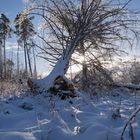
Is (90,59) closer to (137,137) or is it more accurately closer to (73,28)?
(73,28)

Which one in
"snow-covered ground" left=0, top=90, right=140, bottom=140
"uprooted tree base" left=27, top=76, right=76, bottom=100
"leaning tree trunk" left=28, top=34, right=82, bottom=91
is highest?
"leaning tree trunk" left=28, top=34, right=82, bottom=91

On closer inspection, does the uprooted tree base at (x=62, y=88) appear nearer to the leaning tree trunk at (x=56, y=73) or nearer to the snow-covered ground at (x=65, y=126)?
the leaning tree trunk at (x=56, y=73)

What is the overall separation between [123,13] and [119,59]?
2.26 metres

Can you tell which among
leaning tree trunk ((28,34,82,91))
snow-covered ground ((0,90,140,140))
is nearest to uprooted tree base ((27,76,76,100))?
leaning tree trunk ((28,34,82,91))

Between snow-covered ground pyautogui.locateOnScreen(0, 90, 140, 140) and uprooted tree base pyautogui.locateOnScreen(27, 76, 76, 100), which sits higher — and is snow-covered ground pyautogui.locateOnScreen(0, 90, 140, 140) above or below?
below

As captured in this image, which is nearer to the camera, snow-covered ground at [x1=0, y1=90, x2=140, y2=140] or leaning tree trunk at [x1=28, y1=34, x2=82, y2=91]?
snow-covered ground at [x1=0, y1=90, x2=140, y2=140]

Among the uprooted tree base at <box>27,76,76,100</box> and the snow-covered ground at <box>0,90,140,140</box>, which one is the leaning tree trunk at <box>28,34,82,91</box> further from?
the snow-covered ground at <box>0,90,140,140</box>

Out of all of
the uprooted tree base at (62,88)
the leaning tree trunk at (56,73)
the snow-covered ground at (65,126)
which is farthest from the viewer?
the leaning tree trunk at (56,73)

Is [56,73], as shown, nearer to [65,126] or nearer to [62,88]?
[62,88]

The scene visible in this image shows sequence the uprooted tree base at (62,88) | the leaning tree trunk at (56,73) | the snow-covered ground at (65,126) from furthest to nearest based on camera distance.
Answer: the leaning tree trunk at (56,73)
the uprooted tree base at (62,88)
the snow-covered ground at (65,126)

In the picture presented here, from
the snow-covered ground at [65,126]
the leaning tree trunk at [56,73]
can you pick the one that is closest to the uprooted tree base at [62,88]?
the leaning tree trunk at [56,73]

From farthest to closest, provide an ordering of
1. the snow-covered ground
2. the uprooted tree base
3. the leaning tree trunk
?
the leaning tree trunk, the uprooted tree base, the snow-covered ground

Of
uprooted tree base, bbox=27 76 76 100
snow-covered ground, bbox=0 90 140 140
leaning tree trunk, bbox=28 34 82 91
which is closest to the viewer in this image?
snow-covered ground, bbox=0 90 140 140

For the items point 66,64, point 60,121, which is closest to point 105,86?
point 66,64
